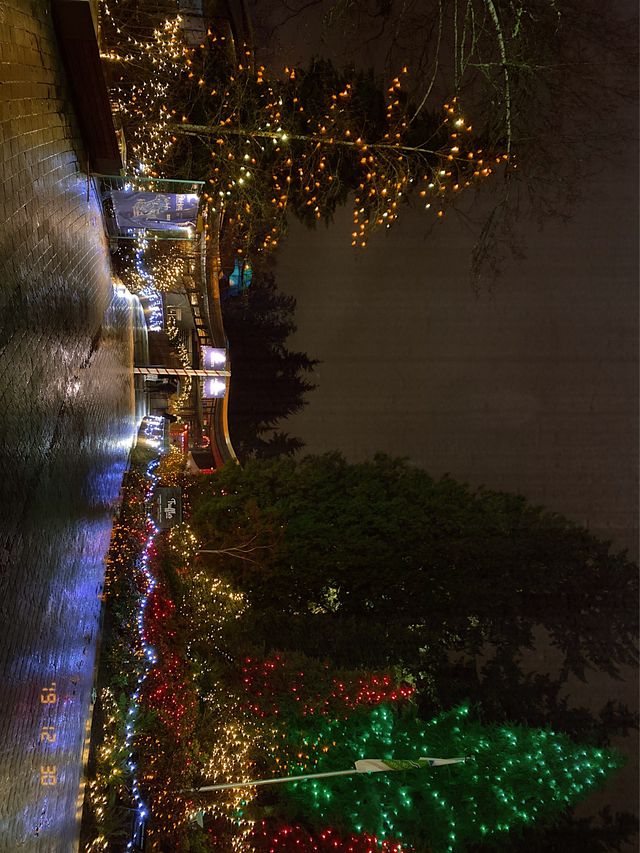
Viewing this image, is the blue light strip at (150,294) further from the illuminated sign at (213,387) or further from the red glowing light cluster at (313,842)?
the red glowing light cluster at (313,842)

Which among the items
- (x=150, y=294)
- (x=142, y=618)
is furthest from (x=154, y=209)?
(x=142, y=618)

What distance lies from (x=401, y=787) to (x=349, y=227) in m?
8.46

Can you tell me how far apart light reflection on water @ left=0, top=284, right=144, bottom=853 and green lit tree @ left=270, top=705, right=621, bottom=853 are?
3219mm

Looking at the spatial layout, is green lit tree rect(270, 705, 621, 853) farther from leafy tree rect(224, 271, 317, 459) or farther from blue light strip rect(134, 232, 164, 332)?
blue light strip rect(134, 232, 164, 332)

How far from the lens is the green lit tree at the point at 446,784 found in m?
6.98

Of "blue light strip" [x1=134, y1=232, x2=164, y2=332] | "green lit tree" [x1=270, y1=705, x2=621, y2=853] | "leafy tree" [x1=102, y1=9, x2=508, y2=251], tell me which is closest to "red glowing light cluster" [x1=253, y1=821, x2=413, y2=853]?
"green lit tree" [x1=270, y1=705, x2=621, y2=853]

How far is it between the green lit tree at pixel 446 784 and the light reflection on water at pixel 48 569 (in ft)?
10.6

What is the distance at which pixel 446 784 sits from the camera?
7.06 meters

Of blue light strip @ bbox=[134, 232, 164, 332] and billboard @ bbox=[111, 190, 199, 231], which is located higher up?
billboard @ bbox=[111, 190, 199, 231]

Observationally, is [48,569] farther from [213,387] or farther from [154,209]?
[213,387]

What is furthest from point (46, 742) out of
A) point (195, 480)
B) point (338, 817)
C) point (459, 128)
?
point (459, 128)

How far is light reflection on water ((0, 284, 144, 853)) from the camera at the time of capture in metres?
4.12

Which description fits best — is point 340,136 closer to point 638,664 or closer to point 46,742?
point 46,742

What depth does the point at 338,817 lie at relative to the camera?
23.3ft
